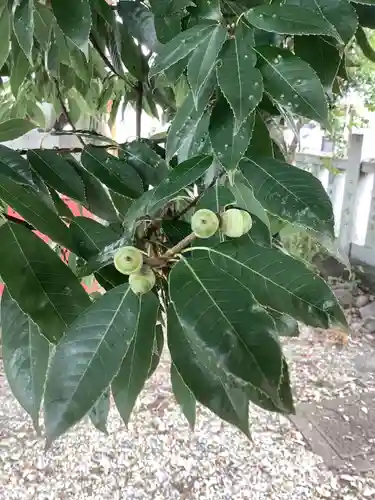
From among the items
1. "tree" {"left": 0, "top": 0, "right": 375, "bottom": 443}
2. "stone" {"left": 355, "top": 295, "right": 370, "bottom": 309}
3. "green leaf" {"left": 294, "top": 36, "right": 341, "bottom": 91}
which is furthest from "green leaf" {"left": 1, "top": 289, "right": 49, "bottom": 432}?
"stone" {"left": 355, "top": 295, "right": 370, "bottom": 309}

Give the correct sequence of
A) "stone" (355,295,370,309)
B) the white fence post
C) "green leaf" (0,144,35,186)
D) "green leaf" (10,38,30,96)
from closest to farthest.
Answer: "green leaf" (0,144,35,186) < "green leaf" (10,38,30,96) < "stone" (355,295,370,309) < the white fence post

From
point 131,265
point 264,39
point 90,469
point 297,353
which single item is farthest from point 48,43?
point 297,353

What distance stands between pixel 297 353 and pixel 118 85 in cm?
160

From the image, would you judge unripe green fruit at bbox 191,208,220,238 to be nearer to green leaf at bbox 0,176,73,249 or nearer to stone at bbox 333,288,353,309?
green leaf at bbox 0,176,73,249

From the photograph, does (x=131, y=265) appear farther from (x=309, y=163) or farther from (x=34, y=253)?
(x=309, y=163)

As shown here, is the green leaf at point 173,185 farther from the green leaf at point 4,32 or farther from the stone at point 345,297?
the stone at point 345,297

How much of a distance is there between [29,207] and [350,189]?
2.83 m

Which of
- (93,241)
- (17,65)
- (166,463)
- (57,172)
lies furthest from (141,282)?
(166,463)

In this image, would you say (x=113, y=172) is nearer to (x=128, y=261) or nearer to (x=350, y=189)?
(x=128, y=261)

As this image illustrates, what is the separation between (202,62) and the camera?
1.41 feet

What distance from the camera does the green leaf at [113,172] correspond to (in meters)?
0.60

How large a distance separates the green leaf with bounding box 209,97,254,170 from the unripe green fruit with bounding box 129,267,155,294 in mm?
98

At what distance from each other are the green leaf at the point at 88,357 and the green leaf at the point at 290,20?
0.21 metres

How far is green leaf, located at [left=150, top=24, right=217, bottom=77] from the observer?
0.44 meters
